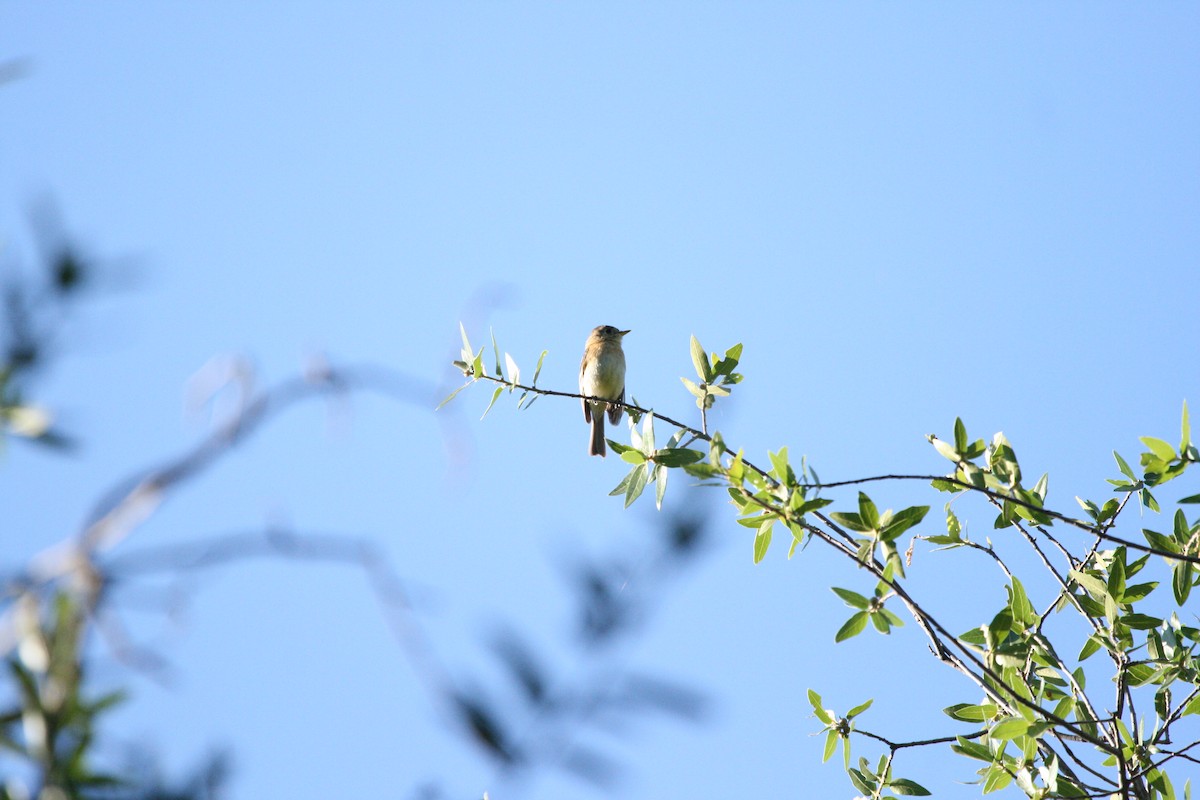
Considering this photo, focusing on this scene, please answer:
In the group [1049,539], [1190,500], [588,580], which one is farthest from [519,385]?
[588,580]

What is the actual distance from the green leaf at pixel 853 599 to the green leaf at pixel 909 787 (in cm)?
103

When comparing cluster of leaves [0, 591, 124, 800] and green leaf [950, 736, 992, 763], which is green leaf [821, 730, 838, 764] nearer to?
green leaf [950, 736, 992, 763]

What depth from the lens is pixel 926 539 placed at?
4160 mm

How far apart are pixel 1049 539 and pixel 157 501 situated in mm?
3414

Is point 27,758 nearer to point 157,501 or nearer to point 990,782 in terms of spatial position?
point 157,501

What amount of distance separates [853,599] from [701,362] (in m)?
1.37

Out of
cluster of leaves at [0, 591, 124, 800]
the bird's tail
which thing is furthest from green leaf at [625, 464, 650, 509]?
the bird's tail

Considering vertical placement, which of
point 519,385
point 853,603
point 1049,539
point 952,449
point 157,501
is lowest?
point 157,501

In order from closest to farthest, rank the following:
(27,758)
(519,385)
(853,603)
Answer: (27,758)
(853,603)
(519,385)

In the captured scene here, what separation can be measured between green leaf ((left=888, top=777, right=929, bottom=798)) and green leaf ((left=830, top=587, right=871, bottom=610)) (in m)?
1.03

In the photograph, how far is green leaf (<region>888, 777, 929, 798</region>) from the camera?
12.7 ft

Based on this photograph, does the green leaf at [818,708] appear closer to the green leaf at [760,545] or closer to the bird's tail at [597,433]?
the green leaf at [760,545]

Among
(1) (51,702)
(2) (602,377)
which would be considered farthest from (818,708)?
(2) (602,377)

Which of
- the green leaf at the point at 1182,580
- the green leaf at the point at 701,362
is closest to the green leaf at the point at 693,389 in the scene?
the green leaf at the point at 701,362
